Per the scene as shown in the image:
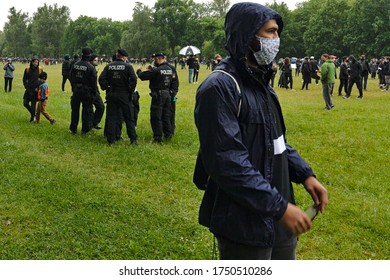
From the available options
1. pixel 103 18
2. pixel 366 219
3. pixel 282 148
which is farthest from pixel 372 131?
pixel 103 18

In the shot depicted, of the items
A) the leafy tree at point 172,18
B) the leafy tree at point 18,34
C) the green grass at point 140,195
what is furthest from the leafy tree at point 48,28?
the green grass at point 140,195

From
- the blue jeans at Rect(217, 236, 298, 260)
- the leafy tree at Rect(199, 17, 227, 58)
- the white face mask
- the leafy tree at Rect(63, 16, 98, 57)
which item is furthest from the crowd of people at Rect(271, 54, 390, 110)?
the leafy tree at Rect(63, 16, 98, 57)

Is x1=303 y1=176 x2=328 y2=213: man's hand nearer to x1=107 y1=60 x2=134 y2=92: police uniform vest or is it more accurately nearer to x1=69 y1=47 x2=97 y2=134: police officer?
x1=107 y1=60 x2=134 y2=92: police uniform vest

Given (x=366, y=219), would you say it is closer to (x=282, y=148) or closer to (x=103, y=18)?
(x=282, y=148)

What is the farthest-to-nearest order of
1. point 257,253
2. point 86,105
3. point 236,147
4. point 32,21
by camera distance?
1. point 32,21
2. point 86,105
3. point 257,253
4. point 236,147

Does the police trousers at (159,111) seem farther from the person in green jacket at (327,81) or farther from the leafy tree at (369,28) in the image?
the leafy tree at (369,28)

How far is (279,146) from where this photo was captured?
251 centimetres

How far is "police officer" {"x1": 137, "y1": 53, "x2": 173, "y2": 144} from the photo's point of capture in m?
10.1

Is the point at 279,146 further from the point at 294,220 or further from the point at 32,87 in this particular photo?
the point at 32,87

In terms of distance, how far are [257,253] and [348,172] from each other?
20.9 ft

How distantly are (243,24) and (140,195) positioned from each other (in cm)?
464

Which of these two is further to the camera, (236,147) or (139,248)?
(139,248)

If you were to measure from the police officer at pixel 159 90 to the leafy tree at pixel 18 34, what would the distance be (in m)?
90.7

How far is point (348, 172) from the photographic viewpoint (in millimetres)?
8242
